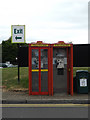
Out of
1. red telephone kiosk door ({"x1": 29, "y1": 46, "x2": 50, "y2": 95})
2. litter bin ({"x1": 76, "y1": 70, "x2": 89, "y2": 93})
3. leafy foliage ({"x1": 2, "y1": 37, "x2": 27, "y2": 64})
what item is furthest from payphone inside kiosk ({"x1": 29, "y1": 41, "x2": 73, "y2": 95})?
leafy foliage ({"x1": 2, "y1": 37, "x2": 27, "y2": 64})

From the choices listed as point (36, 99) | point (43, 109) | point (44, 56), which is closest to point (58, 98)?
point (36, 99)

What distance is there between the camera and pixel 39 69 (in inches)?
316

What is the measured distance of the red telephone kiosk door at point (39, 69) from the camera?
8016mm

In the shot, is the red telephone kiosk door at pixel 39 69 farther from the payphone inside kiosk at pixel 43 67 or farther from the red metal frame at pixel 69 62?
the red metal frame at pixel 69 62

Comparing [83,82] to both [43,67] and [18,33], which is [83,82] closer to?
[43,67]

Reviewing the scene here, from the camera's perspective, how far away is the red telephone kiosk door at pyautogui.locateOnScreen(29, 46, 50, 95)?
316 inches

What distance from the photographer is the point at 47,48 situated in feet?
26.3

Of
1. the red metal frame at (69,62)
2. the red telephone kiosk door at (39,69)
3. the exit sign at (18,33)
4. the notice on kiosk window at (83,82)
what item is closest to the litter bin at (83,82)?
the notice on kiosk window at (83,82)

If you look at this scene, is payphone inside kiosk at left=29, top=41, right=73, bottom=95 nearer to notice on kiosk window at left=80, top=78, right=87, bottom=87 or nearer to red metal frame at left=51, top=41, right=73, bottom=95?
red metal frame at left=51, top=41, right=73, bottom=95

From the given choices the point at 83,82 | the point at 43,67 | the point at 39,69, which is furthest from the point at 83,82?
the point at 39,69

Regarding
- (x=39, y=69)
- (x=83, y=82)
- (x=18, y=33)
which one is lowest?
(x=83, y=82)

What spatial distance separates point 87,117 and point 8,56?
62164mm

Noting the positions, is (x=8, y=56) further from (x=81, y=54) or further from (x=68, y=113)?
(x=68, y=113)

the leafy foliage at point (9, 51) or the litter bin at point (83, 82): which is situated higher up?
the leafy foliage at point (9, 51)
